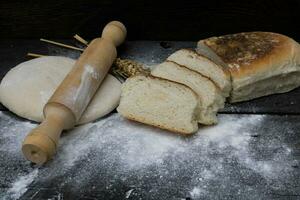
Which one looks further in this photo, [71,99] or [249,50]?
[249,50]

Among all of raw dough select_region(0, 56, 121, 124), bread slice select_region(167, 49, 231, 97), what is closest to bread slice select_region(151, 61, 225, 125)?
bread slice select_region(167, 49, 231, 97)

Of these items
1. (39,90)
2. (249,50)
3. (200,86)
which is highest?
(249,50)

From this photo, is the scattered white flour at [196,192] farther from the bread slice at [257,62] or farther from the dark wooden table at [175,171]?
the bread slice at [257,62]

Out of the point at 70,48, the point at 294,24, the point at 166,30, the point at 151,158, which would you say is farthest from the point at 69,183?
the point at 294,24

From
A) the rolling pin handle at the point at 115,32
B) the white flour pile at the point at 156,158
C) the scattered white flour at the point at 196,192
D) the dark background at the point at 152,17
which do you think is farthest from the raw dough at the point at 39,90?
the scattered white flour at the point at 196,192

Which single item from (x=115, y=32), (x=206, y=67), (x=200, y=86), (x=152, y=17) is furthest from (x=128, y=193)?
(x=152, y=17)

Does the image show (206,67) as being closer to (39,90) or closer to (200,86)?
(200,86)

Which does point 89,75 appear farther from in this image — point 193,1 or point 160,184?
point 193,1
